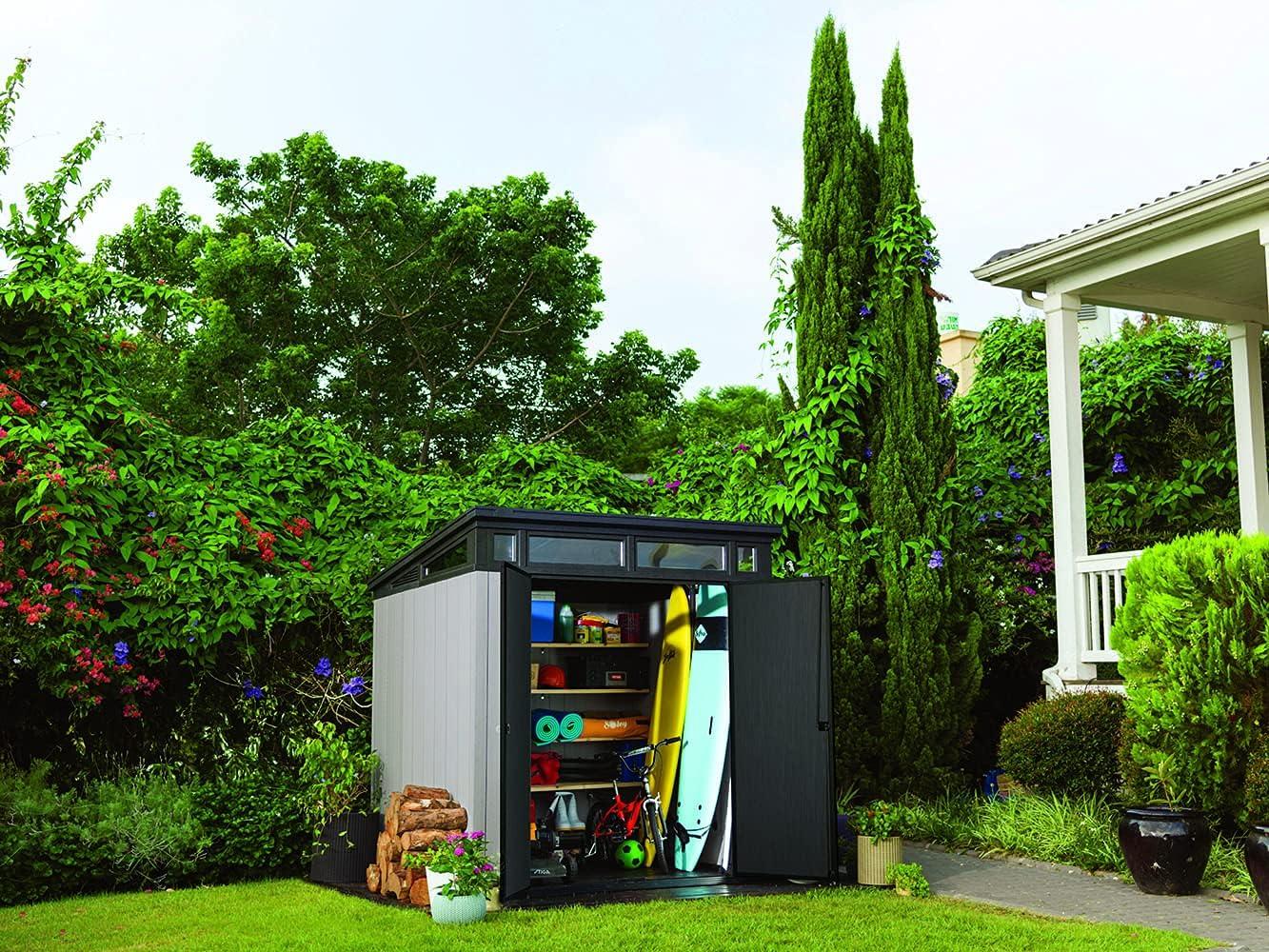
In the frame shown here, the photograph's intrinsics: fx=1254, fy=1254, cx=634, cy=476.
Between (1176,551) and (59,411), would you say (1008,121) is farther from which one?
(59,411)

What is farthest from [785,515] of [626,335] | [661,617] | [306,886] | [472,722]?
[626,335]

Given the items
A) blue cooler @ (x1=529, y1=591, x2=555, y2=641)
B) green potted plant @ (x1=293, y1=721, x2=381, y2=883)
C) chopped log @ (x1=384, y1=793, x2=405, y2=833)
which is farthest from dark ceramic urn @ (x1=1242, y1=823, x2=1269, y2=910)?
green potted plant @ (x1=293, y1=721, x2=381, y2=883)

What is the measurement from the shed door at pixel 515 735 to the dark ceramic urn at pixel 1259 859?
354 cm

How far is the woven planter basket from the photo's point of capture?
6.99m

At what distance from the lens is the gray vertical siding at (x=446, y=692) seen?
6.57 metres

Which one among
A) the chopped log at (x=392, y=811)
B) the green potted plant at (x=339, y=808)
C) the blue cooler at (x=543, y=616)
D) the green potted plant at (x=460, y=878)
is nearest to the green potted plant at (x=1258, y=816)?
the green potted plant at (x=460, y=878)

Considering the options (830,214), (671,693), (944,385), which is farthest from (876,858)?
(830,214)

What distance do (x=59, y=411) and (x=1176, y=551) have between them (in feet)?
23.0

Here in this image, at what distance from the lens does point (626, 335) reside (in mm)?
19141

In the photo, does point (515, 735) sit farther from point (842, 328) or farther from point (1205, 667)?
point (842, 328)

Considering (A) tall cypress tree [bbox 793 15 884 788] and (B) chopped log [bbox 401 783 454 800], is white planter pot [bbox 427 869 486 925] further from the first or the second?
(A) tall cypress tree [bbox 793 15 884 788]

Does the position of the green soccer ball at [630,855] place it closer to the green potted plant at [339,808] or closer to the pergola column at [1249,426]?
the green potted plant at [339,808]

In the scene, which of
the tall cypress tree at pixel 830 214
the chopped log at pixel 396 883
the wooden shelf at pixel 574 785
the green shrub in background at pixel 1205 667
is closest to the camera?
the green shrub in background at pixel 1205 667

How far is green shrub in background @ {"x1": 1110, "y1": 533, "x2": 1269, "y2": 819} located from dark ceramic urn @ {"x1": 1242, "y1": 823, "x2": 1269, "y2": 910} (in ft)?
1.83
